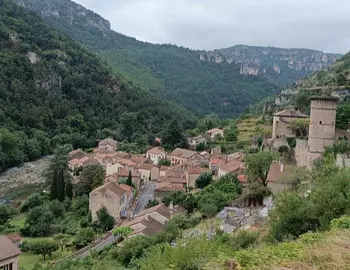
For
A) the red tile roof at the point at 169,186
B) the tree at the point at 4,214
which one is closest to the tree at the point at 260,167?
the red tile roof at the point at 169,186

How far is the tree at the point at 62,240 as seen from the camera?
32125mm

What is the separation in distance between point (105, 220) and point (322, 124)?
19.2m

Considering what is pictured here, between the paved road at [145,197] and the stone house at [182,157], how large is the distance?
688cm

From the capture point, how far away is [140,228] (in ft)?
98.6

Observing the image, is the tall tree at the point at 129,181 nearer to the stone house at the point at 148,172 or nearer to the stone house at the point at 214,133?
the stone house at the point at 148,172

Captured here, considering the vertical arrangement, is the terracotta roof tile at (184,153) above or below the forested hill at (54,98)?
below

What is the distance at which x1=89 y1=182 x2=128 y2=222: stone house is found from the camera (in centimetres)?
3788

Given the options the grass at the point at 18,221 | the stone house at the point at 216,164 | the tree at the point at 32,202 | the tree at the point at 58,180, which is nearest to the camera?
the grass at the point at 18,221

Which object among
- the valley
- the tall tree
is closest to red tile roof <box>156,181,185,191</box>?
the valley

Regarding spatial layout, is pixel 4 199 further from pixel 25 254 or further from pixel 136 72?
pixel 136 72

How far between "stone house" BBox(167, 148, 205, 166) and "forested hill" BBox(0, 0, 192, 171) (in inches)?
719

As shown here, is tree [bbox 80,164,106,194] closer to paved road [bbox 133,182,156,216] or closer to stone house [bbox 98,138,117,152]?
paved road [bbox 133,182,156,216]

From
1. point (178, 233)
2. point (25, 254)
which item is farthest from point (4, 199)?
point (178, 233)

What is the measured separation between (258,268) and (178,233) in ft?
58.8
